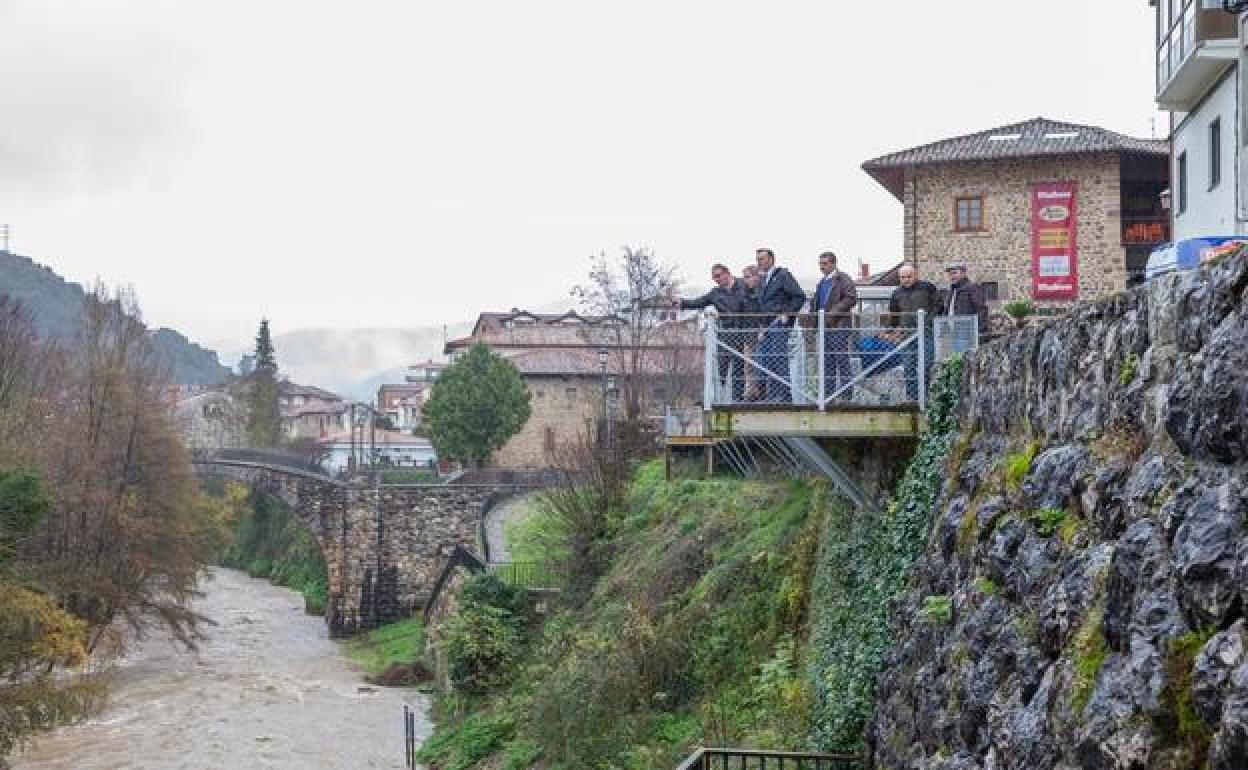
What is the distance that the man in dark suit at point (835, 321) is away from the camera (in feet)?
43.8

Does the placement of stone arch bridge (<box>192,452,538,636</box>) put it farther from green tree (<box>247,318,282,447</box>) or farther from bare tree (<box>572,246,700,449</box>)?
green tree (<box>247,318,282,447</box>)

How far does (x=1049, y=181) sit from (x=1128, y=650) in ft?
88.4

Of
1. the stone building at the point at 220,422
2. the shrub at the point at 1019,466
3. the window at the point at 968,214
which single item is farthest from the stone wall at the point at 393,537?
the shrub at the point at 1019,466

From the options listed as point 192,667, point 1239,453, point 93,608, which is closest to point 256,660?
point 192,667

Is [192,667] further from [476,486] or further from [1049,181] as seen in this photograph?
[1049,181]

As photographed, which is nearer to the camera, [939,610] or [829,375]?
[939,610]

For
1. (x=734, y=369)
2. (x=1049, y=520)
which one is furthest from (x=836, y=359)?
(x=1049, y=520)

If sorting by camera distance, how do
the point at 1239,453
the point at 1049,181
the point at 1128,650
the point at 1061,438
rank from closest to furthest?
the point at 1239,453 < the point at 1128,650 < the point at 1061,438 < the point at 1049,181

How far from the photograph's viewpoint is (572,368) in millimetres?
69438

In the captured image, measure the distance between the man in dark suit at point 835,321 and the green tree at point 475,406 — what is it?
46.8m

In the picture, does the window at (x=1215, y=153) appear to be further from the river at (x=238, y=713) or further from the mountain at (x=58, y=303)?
the mountain at (x=58, y=303)

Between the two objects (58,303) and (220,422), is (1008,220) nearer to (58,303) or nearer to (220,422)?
(220,422)

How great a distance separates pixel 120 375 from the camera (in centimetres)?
3966

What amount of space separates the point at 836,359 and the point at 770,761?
11.9 ft
